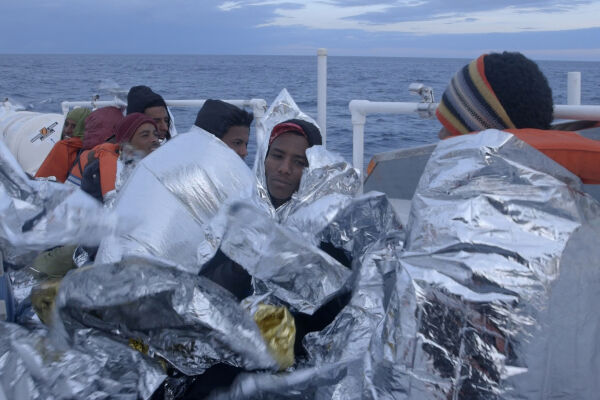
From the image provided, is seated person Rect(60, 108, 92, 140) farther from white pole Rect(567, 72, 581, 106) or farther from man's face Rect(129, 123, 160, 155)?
white pole Rect(567, 72, 581, 106)

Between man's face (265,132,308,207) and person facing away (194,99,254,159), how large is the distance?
0.64 m

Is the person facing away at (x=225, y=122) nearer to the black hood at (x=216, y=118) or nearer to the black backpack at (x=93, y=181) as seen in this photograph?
the black hood at (x=216, y=118)

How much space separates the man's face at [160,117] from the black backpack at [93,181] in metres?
1.03

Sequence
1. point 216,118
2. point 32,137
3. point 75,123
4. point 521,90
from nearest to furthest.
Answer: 1. point 521,90
2. point 216,118
3. point 75,123
4. point 32,137

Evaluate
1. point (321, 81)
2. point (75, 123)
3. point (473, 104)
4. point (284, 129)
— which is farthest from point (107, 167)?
point (75, 123)

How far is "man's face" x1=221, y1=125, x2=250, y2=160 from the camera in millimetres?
2779

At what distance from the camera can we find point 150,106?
3.56m

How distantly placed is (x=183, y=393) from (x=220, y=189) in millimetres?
469

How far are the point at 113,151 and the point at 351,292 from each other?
158 cm

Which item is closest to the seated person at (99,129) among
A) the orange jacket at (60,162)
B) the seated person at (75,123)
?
the orange jacket at (60,162)

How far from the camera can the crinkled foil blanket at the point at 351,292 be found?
1.02 meters

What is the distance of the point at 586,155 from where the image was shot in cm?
120

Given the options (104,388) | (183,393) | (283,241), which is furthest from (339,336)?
(104,388)

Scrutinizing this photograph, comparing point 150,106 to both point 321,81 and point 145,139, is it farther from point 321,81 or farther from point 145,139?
point 321,81
